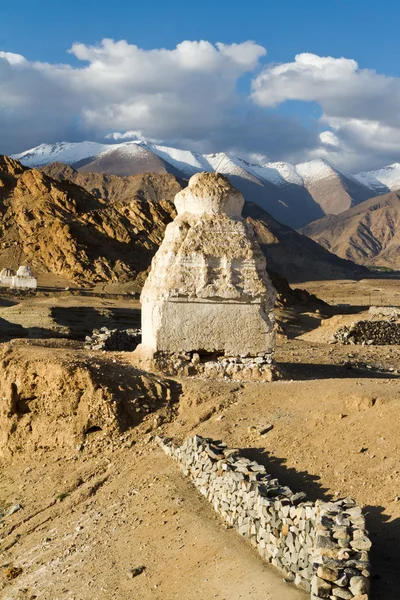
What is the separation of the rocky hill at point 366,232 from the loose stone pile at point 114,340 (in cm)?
13490

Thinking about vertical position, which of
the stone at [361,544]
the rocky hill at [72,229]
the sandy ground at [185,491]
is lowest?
the sandy ground at [185,491]

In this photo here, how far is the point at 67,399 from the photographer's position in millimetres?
10133

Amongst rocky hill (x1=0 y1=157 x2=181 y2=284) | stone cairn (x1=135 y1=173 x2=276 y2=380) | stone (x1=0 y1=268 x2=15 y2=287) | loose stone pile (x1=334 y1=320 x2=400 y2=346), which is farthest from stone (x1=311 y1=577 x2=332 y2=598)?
rocky hill (x1=0 y1=157 x2=181 y2=284)

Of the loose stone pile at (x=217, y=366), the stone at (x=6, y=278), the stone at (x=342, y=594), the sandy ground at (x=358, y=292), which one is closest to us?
the stone at (x=342, y=594)

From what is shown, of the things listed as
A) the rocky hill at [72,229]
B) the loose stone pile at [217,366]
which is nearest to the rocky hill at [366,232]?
the rocky hill at [72,229]

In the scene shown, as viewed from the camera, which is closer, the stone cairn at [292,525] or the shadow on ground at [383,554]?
the stone cairn at [292,525]

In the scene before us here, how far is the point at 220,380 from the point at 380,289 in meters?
63.5

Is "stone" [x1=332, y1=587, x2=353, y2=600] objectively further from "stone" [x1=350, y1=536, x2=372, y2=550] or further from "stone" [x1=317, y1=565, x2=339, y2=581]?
"stone" [x1=350, y1=536, x2=372, y2=550]

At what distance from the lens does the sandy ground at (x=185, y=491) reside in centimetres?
608

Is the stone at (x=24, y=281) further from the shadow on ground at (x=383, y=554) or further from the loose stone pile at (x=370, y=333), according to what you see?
the shadow on ground at (x=383, y=554)

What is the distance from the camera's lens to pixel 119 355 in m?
12.5

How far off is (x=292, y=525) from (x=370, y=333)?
15.7 m

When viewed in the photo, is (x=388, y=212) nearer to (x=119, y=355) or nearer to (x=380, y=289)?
(x=380, y=289)

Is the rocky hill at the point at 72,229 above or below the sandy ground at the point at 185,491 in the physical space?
above
